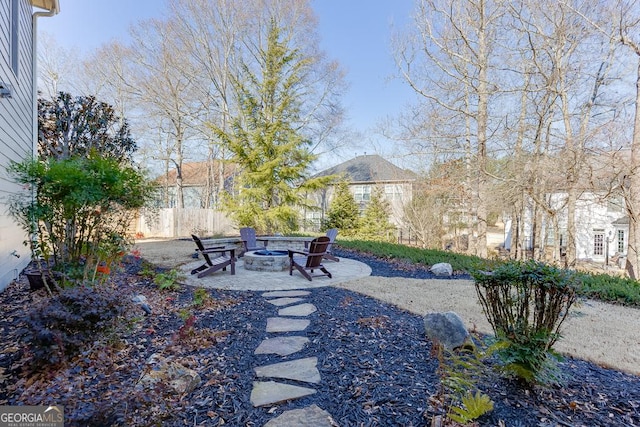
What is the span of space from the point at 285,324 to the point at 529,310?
7.48 ft

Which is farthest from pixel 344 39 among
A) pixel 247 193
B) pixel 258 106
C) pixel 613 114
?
pixel 613 114

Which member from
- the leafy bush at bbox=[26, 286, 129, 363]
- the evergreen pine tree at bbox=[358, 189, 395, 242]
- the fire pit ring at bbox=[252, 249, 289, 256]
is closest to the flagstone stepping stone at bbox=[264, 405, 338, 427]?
the leafy bush at bbox=[26, 286, 129, 363]

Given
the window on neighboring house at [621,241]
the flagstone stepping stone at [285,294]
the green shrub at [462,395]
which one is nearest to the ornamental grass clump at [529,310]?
the green shrub at [462,395]

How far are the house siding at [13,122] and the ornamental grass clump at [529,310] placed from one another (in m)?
5.10

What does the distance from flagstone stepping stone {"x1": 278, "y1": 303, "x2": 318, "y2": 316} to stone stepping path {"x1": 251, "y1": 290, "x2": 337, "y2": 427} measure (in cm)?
1

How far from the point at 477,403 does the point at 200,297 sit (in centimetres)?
337

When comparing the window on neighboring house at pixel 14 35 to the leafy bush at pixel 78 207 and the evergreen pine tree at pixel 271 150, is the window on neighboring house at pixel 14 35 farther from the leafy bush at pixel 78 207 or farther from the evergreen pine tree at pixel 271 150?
the evergreen pine tree at pixel 271 150

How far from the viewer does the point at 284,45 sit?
45.6ft

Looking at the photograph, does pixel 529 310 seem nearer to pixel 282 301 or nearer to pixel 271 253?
pixel 282 301

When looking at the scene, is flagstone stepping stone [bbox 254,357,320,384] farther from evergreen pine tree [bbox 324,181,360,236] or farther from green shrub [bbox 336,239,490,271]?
evergreen pine tree [bbox 324,181,360,236]

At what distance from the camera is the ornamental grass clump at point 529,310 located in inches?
82.0

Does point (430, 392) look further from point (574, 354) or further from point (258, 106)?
point (258, 106)

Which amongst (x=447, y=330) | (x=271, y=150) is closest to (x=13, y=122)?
(x=447, y=330)

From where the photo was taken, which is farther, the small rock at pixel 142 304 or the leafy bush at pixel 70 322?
the small rock at pixel 142 304
